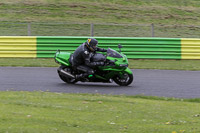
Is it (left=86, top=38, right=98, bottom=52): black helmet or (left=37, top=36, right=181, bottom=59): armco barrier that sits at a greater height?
(left=86, top=38, right=98, bottom=52): black helmet

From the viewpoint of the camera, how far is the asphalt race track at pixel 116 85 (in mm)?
10555

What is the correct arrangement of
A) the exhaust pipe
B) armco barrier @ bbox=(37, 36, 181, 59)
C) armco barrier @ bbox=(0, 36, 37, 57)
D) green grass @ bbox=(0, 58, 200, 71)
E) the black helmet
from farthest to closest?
armco barrier @ bbox=(37, 36, 181, 59) < armco barrier @ bbox=(0, 36, 37, 57) < green grass @ bbox=(0, 58, 200, 71) < the exhaust pipe < the black helmet

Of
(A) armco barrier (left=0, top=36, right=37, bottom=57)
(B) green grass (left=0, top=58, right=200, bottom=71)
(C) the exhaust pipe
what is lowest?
(B) green grass (left=0, top=58, right=200, bottom=71)

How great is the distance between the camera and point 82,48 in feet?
36.7

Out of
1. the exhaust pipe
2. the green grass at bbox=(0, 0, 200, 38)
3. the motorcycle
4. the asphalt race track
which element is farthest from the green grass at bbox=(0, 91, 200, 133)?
the green grass at bbox=(0, 0, 200, 38)

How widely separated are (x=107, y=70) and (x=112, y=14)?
14.9 metres

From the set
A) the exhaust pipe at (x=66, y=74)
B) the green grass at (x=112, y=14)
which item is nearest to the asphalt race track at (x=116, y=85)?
the exhaust pipe at (x=66, y=74)

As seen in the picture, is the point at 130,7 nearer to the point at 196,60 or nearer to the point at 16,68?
the point at 196,60

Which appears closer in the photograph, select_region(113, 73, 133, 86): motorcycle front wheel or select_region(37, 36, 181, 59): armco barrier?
select_region(113, 73, 133, 86): motorcycle front wheel

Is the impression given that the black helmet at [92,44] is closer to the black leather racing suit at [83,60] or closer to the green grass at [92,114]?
the black leather racing suit at [83,60]

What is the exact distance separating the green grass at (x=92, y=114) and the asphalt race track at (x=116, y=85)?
1.02m

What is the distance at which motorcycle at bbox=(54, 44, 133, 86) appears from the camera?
11111 millimetres

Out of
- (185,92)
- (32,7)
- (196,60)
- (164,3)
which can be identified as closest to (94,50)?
(185,92)

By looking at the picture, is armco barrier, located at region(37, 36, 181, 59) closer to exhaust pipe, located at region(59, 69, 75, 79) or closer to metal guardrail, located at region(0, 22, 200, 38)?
metal guardrail, located at region(0, 22, 200, 38)
